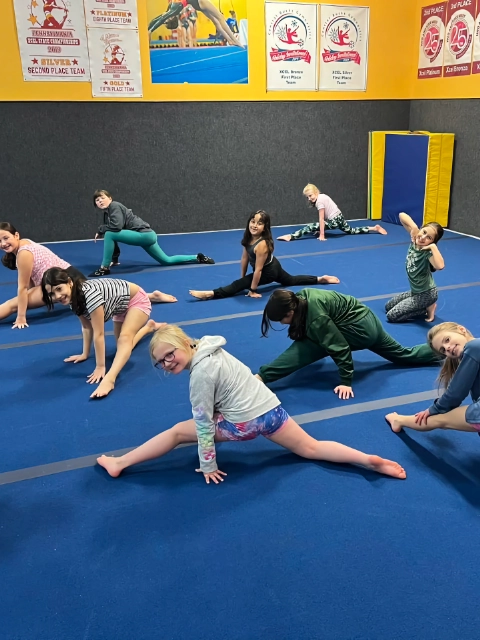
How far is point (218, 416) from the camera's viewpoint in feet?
7.81

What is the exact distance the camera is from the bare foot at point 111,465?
2.43 meters

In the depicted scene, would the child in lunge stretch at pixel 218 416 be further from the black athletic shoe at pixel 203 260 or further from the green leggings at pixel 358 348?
the black athletic shoe at pixel 203 260

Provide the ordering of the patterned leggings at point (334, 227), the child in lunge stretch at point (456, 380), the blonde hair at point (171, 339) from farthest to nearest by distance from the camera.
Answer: the patterned leggings at point (334, 227) → the child in lunge stretch at point (456, 380) → the blonde hair at point (171, 339)

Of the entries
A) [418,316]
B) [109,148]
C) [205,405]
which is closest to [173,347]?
[205,405]

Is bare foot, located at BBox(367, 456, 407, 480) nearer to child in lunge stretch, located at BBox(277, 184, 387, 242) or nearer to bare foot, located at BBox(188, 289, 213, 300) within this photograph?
bare foot, located at BBox(188, 289, 213, 300)

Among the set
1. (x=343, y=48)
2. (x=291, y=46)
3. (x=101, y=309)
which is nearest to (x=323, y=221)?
(x=291, y=46)

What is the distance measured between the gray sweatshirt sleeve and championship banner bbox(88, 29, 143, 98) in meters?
6.00

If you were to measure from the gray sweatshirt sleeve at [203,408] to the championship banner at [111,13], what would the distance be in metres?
6.25

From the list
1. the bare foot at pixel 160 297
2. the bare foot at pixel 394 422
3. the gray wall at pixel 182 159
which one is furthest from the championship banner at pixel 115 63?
the bare foot at pixel 394 422

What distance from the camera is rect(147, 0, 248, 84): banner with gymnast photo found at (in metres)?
6.91

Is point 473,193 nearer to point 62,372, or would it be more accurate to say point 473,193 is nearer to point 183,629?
point 62,372

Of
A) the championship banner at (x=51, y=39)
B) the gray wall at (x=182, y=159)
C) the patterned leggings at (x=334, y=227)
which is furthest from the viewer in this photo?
the patterned leggings at (x=334, y=227)

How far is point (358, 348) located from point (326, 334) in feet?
1.29

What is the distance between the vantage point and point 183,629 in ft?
5.58
